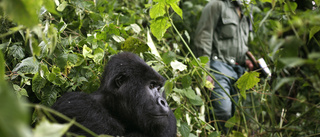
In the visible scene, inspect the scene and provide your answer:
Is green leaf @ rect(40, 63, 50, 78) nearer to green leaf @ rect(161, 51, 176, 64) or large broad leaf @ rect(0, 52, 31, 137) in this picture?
green leaf @ rect(161, 51, 176, 64)

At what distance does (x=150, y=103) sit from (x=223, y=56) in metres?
2.17

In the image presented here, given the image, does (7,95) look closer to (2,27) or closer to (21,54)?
(21,54)

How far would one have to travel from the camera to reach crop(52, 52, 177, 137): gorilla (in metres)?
2.20

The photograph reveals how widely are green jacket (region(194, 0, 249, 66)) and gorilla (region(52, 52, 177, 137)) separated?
1.85 metres

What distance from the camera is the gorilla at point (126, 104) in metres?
2.20

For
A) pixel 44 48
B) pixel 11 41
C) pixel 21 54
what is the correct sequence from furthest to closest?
pixel 11 41
pixel 21 54
pixel 44 48

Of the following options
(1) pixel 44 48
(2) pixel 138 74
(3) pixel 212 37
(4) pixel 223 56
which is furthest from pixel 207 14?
(1) pixel 44 48

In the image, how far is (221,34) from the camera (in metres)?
4.22

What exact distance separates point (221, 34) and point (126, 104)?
2324 millimetres

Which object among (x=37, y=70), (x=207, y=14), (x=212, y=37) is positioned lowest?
(x=212, y=37)

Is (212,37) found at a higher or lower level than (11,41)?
lower

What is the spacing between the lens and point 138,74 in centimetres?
238

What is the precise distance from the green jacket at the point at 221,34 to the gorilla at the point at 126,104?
1.85m

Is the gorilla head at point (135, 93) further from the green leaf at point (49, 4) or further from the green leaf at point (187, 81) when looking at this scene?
the green leaf at point (49, 4)
